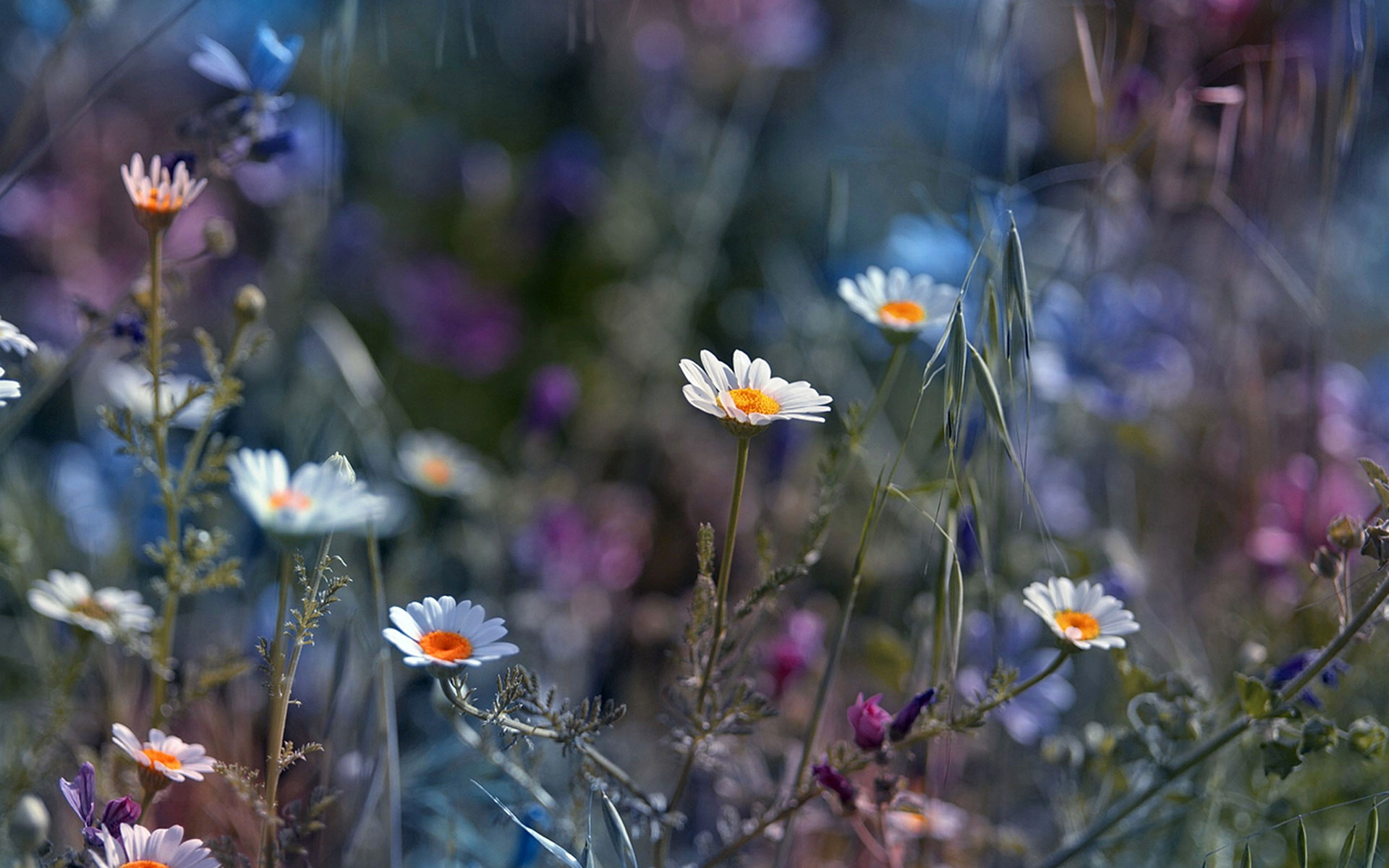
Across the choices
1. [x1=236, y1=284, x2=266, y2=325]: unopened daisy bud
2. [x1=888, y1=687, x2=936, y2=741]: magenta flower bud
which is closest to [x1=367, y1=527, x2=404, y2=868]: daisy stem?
[x1=236, y1=284, x2=266, y2=325]: unopened daisy bud

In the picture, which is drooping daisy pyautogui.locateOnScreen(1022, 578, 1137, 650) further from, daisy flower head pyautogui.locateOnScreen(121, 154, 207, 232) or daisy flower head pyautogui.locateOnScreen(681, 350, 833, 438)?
daisy flower head pyautogui.locateOnScreen(121, 154, 207, 232)

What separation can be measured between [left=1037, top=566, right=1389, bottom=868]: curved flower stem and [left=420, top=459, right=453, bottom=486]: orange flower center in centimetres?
87

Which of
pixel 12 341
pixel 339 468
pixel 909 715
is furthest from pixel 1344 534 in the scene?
pixel 12 341

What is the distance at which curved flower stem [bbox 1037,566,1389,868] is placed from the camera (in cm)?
70

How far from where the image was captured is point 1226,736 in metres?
0.73

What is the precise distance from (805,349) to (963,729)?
0.85 meters

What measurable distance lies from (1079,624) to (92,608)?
2.54ft

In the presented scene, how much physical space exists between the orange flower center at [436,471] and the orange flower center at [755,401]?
0.75 metres

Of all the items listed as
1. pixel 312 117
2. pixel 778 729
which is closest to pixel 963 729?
pixel 778 729

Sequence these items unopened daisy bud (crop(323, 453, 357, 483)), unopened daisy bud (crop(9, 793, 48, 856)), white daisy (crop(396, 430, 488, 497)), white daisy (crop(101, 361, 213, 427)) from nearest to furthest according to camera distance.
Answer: unopened daisy bud (crop(9, 793, 48, 856)) → unopened daisy bud (crop(323, 453, 357, 483)) → white daisy (crop(101, 361, 213, 427)) → white daisy (crop(396, 430, 488, 497))

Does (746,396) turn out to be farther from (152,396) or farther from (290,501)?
(152,396)

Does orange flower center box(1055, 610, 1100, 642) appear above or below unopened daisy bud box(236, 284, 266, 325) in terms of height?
below

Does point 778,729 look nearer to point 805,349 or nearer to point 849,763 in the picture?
point 849,763

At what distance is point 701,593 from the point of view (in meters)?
0.68
